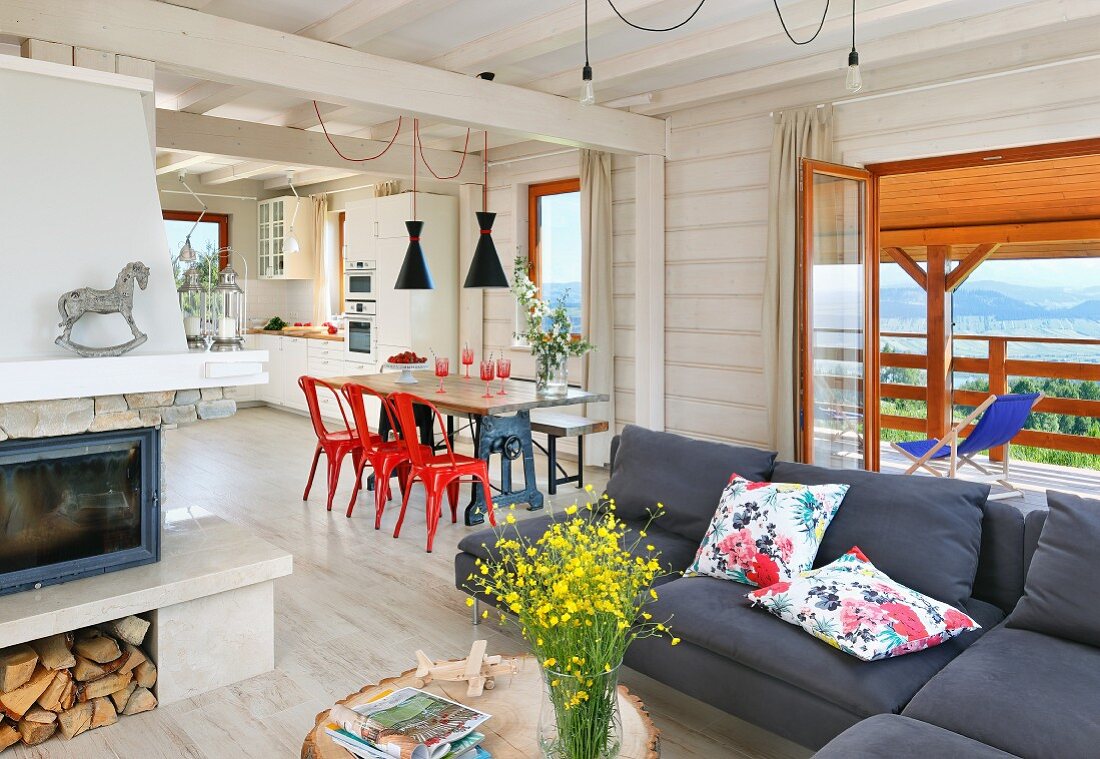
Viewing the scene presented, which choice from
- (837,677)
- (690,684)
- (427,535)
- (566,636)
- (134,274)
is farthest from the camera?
(427,535)

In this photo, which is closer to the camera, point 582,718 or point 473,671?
point 582,718

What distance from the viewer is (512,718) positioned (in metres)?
2.09

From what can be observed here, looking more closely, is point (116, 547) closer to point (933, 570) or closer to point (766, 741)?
point (766, 741)

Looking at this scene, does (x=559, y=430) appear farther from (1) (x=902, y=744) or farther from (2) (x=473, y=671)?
(1) (x=902, y=744)

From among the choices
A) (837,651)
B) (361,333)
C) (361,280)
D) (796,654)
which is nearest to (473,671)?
(796,654)

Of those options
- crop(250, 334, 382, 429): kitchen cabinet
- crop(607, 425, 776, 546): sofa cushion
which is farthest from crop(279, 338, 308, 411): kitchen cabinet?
crop(607, 425, 776, 546): sofa cushion

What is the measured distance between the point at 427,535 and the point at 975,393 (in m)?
5.73

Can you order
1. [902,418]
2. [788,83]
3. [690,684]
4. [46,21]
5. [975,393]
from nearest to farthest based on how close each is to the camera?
[690,684] → [46,21] → [788,83] → [975,393] → [902,418]

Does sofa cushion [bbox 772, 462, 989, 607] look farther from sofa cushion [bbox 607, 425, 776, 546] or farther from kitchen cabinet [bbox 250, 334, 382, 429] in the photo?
kitchen cabinet [bbox 250, 334, 382, 429]

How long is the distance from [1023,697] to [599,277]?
16.2 feet

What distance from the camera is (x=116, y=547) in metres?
3.16

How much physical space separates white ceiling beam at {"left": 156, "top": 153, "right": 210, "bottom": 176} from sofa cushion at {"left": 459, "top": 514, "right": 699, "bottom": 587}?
6.27 meters

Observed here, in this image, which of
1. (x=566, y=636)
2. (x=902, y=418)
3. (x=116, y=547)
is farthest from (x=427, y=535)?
(x=902, y=418)

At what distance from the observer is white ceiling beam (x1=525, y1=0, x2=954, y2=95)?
162 inches
